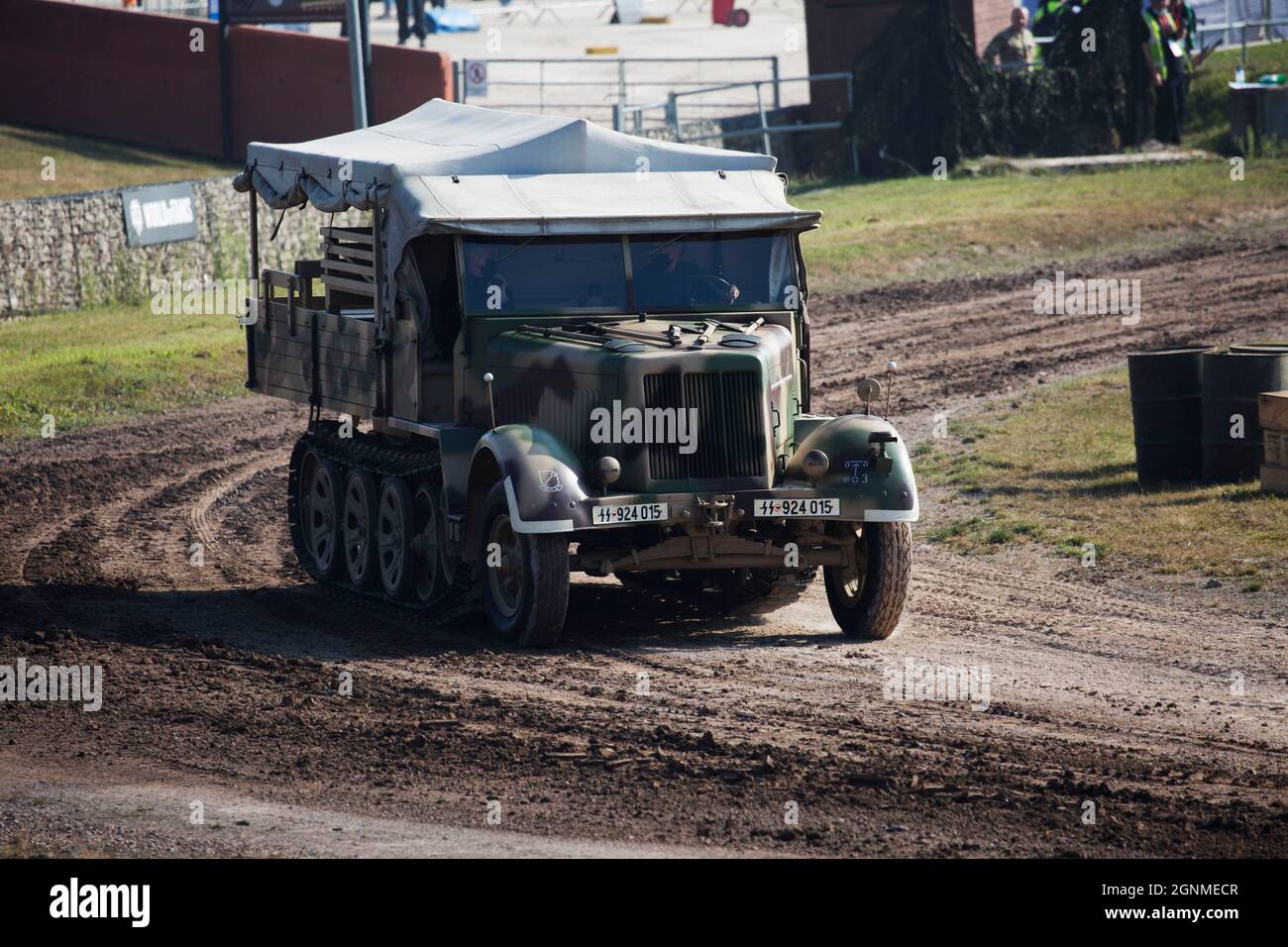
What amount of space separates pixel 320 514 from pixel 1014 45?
86.0ft

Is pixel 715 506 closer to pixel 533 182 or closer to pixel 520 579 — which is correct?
pixel 520 579

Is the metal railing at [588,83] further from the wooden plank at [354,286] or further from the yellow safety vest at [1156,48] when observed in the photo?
the wooden plank at [354,286]

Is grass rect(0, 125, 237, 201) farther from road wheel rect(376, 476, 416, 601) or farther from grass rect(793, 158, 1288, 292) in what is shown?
road wheel rect(376, 476, 416, 601)

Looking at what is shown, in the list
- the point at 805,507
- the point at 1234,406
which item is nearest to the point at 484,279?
the point at 805,507

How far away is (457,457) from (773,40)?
38704 millimetres

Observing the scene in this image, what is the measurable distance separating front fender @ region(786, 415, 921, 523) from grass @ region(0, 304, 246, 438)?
34.7 feet

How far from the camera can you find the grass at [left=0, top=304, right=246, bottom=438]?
2039 cm

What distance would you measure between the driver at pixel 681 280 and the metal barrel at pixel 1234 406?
4.52 m

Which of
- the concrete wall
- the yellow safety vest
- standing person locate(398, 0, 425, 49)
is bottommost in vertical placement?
the concrete wall

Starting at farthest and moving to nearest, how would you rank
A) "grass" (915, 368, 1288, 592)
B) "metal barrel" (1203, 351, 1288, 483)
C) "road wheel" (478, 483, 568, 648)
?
"metal barrel" (1203, 351, 1288, 483)
"grass" (915, 368, 1288, 592)
"road wheel" (478, 483, 568, 648)

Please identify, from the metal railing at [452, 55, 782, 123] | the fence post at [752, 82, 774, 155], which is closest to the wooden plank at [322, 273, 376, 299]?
the metal railing at [452, 55, 782, 123]

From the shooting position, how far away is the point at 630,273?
12.7m

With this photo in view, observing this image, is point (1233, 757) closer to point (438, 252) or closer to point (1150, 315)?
point (438, 252)

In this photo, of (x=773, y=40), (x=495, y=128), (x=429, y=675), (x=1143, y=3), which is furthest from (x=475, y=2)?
(x=429, y=675)
